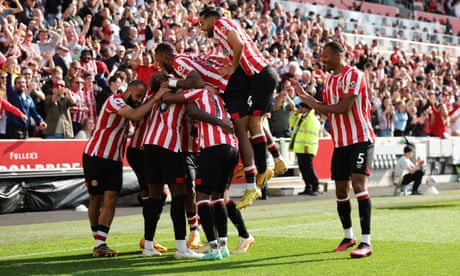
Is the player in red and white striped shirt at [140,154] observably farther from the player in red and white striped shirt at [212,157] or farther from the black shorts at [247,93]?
the black shorts at [247,93]

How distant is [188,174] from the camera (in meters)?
10.6

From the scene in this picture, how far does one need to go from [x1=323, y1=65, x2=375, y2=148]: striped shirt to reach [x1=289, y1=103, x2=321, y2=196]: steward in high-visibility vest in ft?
34.6

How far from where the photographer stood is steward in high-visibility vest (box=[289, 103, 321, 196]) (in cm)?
2109

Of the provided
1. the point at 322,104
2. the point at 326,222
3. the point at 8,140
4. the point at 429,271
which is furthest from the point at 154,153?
the point at 8,140

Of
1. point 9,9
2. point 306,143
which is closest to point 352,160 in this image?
point 306,143

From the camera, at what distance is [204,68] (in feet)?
33.6

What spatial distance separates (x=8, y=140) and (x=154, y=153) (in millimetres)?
7427

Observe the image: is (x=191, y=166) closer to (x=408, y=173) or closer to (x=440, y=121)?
(x=408, y=173)

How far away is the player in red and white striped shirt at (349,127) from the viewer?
1023cm

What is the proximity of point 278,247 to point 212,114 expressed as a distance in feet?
6.99

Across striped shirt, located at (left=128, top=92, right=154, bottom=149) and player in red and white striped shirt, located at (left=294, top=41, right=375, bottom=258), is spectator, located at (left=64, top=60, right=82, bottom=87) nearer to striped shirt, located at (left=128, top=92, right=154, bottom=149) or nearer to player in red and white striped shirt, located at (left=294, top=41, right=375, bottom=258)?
striped shirt, located at (left=128, top=92, right=154, bottom=149)

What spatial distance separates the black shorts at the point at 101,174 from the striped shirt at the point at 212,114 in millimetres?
1441

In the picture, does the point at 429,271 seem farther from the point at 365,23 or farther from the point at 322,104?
the point at 365,23

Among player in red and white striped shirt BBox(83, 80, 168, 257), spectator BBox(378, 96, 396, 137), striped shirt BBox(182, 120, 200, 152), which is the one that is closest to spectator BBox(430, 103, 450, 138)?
spectator BBox(378, 96, 396, 137)
